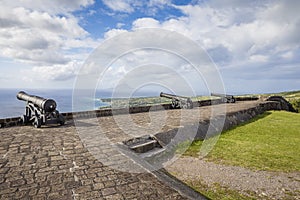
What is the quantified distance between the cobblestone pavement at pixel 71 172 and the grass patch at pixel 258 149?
3210 millimetres

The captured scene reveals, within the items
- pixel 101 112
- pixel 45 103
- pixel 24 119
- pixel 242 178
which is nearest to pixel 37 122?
pixel 45 103

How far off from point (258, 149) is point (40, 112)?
25.8ft

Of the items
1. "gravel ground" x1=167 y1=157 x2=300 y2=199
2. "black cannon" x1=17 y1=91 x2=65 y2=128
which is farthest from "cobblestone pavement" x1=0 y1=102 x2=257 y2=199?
"gravel ground" x1=167 y1=157 x2=300 y2=199

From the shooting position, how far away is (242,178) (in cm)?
518

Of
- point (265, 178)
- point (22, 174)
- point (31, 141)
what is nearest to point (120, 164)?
point (22, 174)

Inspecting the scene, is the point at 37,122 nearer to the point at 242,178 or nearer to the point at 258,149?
the point at 242,178

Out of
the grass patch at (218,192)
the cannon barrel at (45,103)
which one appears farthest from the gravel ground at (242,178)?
the cannon barrel at (45,103)

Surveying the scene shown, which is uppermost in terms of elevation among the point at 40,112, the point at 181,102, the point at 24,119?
the point at 181,102

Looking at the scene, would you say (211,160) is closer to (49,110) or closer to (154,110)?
(49,110)

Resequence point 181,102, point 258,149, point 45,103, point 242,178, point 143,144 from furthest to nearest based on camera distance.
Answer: point 181,102 < point 45,103 < point 258,149 < point 143,144 < point 242,178

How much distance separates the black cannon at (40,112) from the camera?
7688mm

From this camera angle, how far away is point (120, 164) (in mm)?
4363

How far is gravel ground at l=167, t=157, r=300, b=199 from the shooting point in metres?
4.57

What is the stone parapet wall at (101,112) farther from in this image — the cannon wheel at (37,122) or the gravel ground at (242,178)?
the gravel ground at (242,178)
